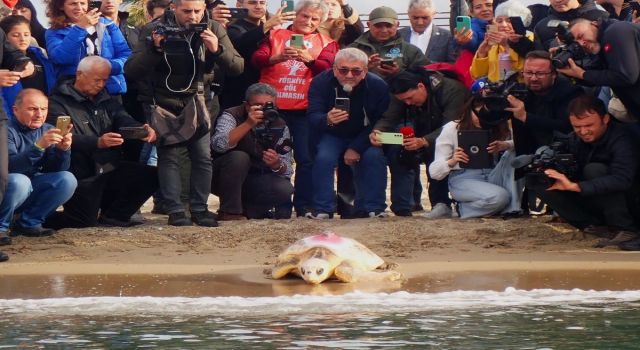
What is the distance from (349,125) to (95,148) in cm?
241

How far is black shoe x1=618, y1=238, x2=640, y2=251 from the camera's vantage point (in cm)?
946

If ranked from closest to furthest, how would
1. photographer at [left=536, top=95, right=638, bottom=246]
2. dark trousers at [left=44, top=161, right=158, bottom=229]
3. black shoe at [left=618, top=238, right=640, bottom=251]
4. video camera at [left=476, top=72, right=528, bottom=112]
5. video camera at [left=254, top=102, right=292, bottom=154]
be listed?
black shoe at [left=618, top=238, right=640, bottom=251], photographer at [left=536, top=95, right=638, bottom=246], video camera at [left=476, top=72, right=528, bottom=112], dark trousers at [left=44, top=161, right=158, bottom=229], video camera at [left=254, top=102, right=292, bottom=154]

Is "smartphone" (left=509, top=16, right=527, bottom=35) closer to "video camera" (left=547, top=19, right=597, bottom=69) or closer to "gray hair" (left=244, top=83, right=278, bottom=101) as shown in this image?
"video camera" (left=547, top=19, right=597, bottom=69)

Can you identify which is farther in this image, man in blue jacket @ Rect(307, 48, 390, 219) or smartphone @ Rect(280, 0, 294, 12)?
smartphone @ Rect(280, 0, 294, 12)

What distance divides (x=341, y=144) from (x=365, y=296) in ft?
12.0

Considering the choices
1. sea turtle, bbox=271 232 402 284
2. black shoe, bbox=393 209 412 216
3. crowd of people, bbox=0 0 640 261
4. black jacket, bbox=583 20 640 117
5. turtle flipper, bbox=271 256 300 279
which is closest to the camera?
sea turtle, bbox=271 232 402 284

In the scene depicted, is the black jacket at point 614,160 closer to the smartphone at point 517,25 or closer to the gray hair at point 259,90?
the smartphone at point 517,25

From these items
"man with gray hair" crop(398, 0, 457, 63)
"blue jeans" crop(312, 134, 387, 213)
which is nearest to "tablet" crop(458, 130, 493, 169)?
"blue jeans" crop(312, 134, 387, 213)

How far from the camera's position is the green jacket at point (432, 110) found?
11.4 metres

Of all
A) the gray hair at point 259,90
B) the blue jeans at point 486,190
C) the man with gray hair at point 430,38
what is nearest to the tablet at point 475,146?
the blue jeans at point 486,190

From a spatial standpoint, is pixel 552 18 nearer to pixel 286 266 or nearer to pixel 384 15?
pixel 384 15

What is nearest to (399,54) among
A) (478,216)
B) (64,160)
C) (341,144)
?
(341,144)

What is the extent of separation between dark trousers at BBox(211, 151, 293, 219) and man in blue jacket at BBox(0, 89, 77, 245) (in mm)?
1632

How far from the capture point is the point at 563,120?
10508 millimetres
